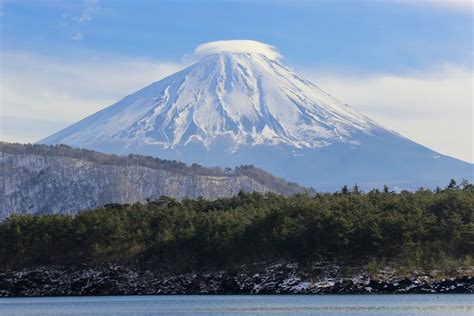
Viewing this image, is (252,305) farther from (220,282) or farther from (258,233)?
(258,233)

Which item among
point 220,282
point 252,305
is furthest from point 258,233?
point 252,305

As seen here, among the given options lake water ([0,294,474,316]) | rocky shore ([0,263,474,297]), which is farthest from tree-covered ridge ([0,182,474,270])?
lake water ([0,294,474,316])

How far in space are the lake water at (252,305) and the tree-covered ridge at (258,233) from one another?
Answer: 675 cm

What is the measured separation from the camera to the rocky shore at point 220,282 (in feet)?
227

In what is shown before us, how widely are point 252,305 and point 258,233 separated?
63.7 feet

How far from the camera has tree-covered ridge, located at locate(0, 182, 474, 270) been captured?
73.9m

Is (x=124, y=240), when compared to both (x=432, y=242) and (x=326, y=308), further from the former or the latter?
(x=326, y=308)

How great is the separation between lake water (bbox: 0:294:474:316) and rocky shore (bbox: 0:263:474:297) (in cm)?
309

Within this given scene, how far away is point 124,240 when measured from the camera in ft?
283

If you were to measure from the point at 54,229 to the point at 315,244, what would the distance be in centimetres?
2445

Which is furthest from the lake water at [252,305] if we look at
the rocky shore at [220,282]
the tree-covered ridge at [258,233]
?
the tree-covered ridge at [258,233]

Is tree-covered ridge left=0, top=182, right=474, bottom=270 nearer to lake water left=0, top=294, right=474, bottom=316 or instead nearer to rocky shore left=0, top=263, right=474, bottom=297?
rocky shore left=0, top=263, right=474, bottom=297

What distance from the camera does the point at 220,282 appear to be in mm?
77625

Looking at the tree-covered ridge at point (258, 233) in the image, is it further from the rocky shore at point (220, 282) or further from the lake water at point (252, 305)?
the lake water at point (252, 305)
